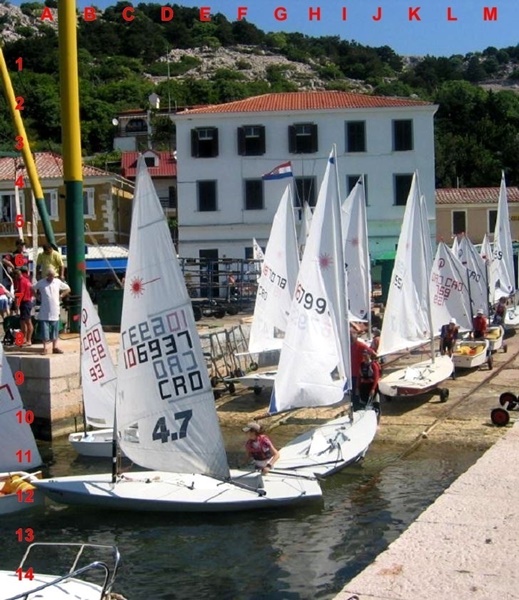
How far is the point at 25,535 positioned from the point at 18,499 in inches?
26.5

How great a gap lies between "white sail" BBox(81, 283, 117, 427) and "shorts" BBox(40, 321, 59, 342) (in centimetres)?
202

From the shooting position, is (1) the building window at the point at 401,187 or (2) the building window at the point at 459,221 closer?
(1) the building window at the point at 401,187

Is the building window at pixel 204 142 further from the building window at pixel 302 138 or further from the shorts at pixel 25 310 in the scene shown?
the shorts at pixel 25 310

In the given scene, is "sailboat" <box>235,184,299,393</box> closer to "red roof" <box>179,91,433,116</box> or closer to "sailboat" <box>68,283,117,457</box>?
"sailboat" <box>68,283,117,457</box>

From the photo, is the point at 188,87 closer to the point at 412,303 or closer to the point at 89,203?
the point at 89,203

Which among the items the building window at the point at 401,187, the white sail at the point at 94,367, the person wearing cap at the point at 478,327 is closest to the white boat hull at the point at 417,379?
the person wearing cap at the point at 478,327

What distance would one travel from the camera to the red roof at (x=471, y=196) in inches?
2051

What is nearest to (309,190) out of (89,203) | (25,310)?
(89,203)

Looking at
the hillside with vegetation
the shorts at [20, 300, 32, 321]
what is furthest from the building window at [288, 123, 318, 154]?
the shorts at [20, 300, 32, 321]

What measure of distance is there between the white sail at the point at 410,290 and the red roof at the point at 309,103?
24654 millimetres

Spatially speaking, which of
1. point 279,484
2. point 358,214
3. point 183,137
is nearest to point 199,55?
point 183,137

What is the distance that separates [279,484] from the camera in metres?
12.4

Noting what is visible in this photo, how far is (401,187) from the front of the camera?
44.9 m

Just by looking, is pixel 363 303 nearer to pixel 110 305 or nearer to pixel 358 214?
pixel 358 214
